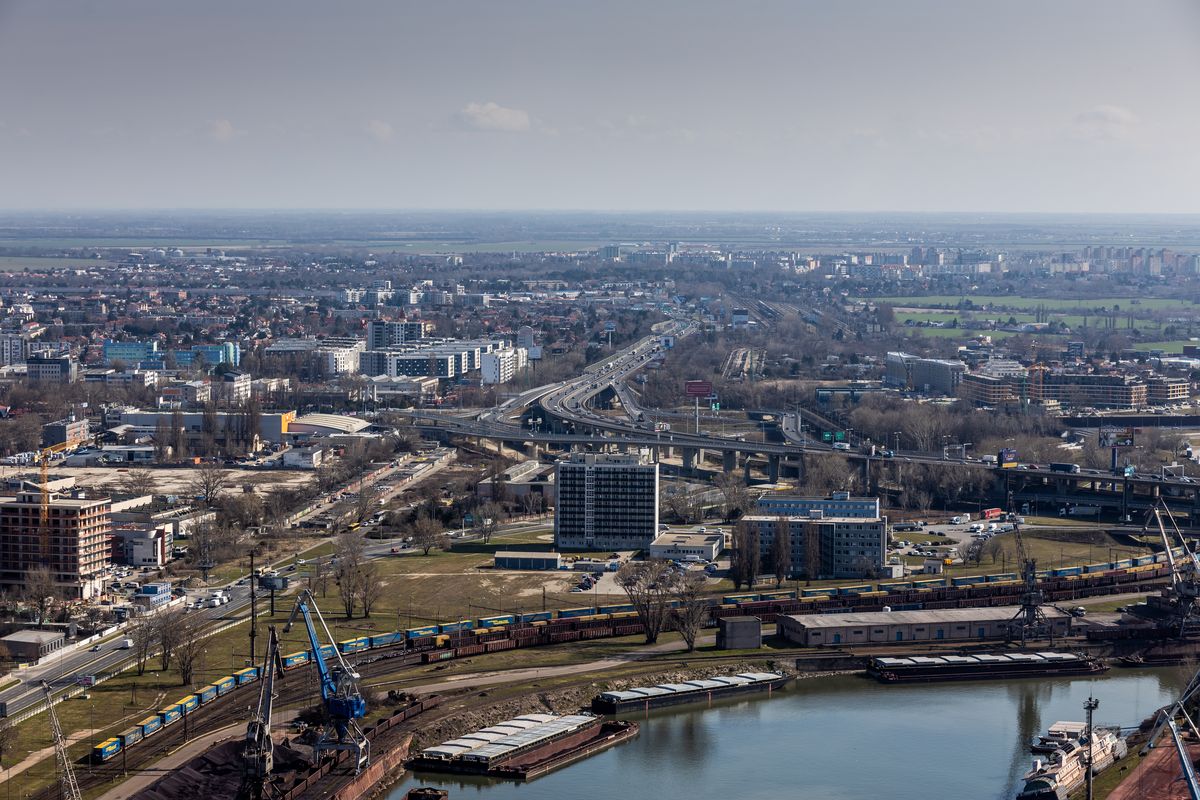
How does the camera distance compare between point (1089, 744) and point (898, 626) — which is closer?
point (1089, 744)

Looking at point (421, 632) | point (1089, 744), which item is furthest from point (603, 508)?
point (1089, 744)

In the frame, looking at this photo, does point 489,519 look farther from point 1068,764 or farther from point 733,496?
point 1068,764

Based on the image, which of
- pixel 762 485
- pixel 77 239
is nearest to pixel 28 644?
pixel 762 485

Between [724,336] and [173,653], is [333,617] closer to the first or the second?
[173,653]

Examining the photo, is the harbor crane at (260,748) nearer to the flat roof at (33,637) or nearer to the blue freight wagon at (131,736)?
the blue freight wagon at (131,736)

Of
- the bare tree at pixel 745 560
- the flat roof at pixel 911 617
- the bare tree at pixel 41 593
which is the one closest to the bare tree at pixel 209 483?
the bare tree at pixel 41 593

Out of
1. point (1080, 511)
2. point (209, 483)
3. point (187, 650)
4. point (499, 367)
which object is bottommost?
point (1080, 511)
